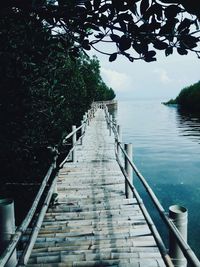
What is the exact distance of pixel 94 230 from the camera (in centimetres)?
518

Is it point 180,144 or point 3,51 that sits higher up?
point 3,51

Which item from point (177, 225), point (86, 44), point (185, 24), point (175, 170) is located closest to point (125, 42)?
point (185, 24)

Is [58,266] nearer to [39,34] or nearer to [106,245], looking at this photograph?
[106,245]

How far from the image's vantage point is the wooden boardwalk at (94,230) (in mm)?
4227

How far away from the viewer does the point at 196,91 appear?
81750 millimetres

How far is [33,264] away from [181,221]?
224cm

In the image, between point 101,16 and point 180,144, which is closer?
point 101,16

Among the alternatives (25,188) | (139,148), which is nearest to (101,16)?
(25,188)

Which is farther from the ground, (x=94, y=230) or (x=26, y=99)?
(x=26, y=99)

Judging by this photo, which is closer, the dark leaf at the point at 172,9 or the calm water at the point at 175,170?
the dark leaf at the point at 172,9

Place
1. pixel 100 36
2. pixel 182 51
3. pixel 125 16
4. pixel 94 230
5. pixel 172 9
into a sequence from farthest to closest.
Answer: pixel 94 230, pixel 100 36, pixel 182 51, pixel 125 16, pixel 172 9

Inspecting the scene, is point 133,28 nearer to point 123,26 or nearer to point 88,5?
point 123,26

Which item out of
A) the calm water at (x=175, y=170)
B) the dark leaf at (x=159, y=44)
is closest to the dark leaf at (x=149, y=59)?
the dark leaf at (x=159, y=44)

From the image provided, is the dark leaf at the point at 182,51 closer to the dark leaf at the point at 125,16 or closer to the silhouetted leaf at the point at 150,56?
the silhouetted leaf at the point at 150,56
